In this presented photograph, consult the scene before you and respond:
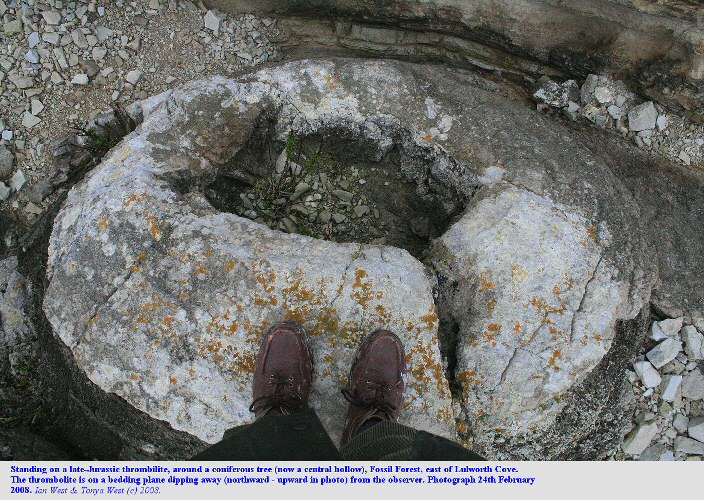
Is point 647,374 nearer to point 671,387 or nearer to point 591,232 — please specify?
point 671,387

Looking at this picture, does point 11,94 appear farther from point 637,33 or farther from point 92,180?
point 637,33

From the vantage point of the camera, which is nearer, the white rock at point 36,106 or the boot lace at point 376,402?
the boot lace at point 376,402

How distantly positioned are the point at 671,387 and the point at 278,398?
7.82 feet

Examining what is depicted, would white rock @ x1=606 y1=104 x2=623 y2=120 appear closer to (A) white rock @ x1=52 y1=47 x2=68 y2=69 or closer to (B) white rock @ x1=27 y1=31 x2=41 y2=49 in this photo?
(A) white rock @ x1=52 y1=47 x2=68 y2=69

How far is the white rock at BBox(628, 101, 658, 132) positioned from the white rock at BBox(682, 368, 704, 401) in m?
1.66

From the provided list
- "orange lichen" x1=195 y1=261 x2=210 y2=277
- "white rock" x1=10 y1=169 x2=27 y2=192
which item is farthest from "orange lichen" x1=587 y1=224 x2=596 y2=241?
"white rock" x1=10 y1=169 x2=27 y2=192

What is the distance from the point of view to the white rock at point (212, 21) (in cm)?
396

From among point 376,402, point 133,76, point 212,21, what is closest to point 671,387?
point 376,402

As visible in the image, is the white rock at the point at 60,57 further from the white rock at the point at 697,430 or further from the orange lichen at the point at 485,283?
the white rock at the point at 697,430

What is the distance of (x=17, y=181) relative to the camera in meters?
3.80

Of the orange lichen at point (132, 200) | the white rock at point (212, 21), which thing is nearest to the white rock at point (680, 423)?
the orange lichen at point (132, 200)

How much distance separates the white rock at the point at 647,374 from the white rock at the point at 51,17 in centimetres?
471

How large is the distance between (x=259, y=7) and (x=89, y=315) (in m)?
2.63

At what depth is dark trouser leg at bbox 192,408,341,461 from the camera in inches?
82.5
